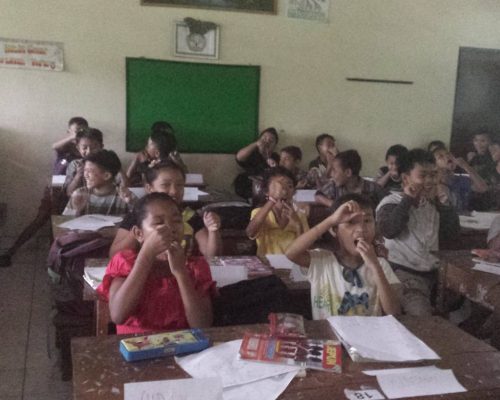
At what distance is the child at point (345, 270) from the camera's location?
1913 mm

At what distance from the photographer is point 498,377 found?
1.33m

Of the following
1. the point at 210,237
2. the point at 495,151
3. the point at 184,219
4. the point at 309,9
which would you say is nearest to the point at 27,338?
the point at 184,219

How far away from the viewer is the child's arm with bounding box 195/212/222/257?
2.43m

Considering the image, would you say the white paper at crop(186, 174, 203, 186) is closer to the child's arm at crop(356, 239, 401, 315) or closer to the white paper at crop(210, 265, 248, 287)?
the white paper at crop(210, 265, 248, 287)

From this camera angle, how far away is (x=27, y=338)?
10.1 feet

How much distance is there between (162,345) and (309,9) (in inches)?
193

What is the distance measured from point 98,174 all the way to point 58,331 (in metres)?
0.99

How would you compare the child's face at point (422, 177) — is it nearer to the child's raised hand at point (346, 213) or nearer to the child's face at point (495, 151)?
the child's raised hand at point (346, 213)

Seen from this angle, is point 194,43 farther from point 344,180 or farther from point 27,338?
point 27,338

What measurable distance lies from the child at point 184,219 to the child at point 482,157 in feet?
12.1

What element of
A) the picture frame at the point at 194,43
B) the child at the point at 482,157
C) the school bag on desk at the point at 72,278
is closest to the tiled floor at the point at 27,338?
the school bag on desk at the point at 72,278

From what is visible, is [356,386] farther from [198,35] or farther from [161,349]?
[198,35]

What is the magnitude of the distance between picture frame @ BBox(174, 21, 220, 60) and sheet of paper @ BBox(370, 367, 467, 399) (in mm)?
4557

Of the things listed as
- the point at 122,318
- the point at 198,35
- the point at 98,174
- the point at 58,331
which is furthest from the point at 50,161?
the point at 122,318
